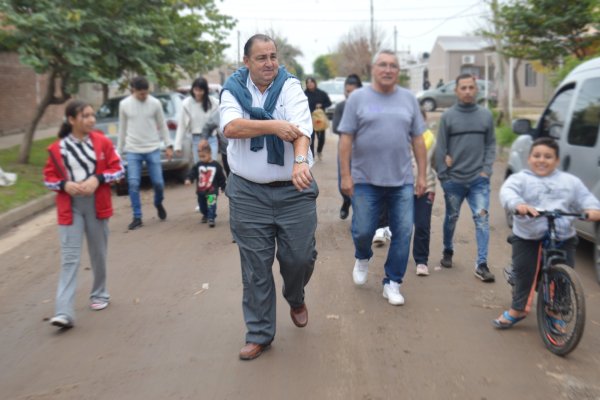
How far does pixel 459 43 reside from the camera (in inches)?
2146

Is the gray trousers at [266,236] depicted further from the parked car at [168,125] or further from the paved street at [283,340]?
the parked car at [168,125]

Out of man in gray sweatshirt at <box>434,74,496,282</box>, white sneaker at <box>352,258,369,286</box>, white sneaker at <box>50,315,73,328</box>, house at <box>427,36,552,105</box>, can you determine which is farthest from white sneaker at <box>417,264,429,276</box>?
house at <box>427,36,552,105</box>

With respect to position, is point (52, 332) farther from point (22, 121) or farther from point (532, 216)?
point (22, 121)

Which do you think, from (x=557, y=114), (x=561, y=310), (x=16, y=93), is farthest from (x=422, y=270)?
(x=16, y=93)

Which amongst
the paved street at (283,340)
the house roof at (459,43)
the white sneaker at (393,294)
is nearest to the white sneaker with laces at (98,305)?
the paved street at (283,340)

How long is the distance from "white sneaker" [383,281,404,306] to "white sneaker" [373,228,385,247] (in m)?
1.93

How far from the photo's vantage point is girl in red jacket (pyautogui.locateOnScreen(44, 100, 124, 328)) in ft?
16.5

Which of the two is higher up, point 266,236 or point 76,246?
point 266,236

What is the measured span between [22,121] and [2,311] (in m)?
18.0

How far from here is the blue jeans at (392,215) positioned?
212 inches

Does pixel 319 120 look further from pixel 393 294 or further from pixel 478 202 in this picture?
pixel 393 294

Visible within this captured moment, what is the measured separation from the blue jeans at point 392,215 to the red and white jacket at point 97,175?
1927 millimetres

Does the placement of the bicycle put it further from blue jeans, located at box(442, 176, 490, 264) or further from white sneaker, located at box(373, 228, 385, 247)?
white sneaker, located at box(373, 228, 385, 247)

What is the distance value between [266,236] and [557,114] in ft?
13.9
